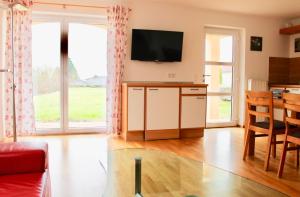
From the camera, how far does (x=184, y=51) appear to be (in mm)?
5289

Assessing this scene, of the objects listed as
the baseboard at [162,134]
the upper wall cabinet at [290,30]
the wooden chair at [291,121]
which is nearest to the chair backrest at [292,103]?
the wooden chair at [291,121]

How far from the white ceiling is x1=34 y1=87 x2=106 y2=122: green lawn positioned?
6.84 ft

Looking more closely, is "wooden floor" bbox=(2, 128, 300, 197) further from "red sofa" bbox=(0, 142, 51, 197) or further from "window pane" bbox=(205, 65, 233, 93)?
"window pane" bbox=(205, 65, 233, 93)

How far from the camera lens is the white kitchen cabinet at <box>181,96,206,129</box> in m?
4.63

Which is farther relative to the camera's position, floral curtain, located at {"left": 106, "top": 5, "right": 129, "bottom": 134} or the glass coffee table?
floral curtain, located at {"left": 106, "top": 5, "right": 129, "bottom": 134}

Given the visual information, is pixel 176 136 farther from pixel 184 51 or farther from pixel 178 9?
pixel 178 9

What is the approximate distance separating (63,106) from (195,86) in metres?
2.22

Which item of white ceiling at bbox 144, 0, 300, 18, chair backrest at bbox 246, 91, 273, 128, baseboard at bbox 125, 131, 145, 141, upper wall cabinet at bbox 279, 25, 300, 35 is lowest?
baseboard at bbox 125, 131, 145, 141

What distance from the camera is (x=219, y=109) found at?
19.2 feet

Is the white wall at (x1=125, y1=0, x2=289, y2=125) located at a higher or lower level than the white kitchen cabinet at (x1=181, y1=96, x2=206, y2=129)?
higher

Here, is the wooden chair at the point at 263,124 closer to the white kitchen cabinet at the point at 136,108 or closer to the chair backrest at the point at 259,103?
the chair backrest at the point at 259,103

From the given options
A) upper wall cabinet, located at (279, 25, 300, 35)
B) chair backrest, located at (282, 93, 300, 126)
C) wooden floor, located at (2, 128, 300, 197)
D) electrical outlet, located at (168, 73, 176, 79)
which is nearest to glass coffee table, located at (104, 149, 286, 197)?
wooden floor, located at (2, 128, 300, 197)

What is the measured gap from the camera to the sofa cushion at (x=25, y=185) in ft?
4.62

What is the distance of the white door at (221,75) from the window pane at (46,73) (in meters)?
2.80
